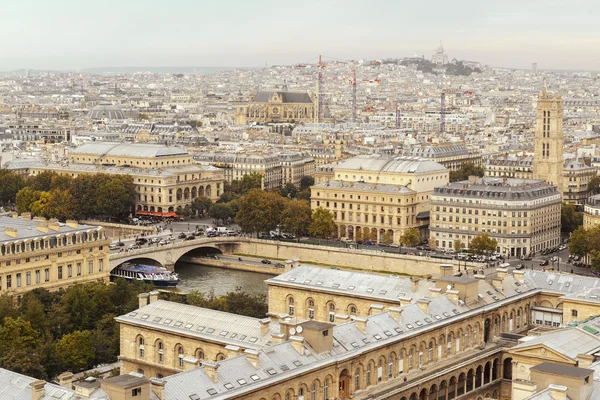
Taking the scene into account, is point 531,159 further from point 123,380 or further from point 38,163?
point 123,380

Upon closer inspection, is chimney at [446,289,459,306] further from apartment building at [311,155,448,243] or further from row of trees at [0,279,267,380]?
apartment building at [311,155,448,243]

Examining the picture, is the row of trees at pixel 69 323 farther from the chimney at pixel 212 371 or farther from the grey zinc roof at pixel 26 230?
the chimney at pixel 212 371

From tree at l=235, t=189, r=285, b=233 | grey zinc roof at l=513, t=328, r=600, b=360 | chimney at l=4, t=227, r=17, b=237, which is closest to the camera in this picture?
grey zinc roof at l=513, t=328, r=600, b=360

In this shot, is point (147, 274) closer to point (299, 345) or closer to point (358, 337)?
point (358, 337)

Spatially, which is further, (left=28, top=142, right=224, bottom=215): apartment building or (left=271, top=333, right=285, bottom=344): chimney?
(left=28, top=142, right=224, bottom=215): apartment building

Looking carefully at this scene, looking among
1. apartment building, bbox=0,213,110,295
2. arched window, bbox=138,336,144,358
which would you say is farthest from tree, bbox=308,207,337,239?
arched window, bbox=138,336,144,358

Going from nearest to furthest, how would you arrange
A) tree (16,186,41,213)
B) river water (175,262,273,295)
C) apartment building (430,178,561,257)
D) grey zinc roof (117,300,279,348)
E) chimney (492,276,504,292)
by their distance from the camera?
grey zinc roof (117,300,279,348)
chimney (492,276,504,292)
river water (175,262,273,295)
apartment building (430,178,561,257)
tree (16,186,41,213)

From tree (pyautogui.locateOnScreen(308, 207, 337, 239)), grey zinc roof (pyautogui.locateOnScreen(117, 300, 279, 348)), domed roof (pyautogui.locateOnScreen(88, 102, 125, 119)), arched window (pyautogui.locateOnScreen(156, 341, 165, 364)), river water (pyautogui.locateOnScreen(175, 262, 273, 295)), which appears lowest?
river water (pyautogui.locateOnScreen(175, 262, 273, 295))
